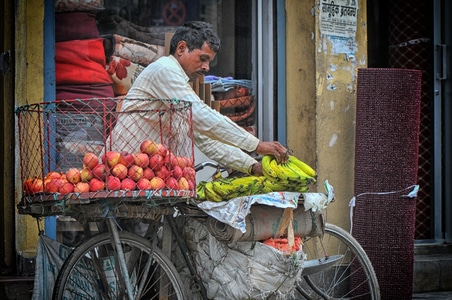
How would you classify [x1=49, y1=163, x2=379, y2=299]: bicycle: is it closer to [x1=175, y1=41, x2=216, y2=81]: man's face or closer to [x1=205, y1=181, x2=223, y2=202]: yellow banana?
[x1=205, y1=181, x2=223, y2=202]: yellow banana

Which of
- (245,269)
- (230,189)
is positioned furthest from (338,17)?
(245,269)

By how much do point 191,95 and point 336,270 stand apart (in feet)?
7.14

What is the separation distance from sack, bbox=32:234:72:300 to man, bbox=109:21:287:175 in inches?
26.3

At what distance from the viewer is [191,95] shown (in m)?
5.09

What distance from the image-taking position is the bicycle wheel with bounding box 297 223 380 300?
18.8 feet

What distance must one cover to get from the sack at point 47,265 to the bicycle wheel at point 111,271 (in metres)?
0.12

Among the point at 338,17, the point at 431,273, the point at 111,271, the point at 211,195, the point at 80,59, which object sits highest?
the point at 338,17

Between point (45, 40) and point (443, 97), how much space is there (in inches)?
144

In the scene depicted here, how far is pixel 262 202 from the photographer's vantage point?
4.96m

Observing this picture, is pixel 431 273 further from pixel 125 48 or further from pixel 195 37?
pixel 195 37

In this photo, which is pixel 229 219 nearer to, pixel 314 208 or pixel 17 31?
pixel 314 208

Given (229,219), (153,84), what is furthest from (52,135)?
(229,219)

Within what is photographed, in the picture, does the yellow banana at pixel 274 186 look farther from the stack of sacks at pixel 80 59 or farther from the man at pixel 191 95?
the stack of sacks at pixel 80 59

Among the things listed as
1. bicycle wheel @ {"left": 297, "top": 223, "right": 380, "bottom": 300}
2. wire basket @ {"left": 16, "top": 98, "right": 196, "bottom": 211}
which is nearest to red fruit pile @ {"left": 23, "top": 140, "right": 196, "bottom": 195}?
wire basket @ {"left": 16, "top": 98, "right": 196, "bottom": 211}
